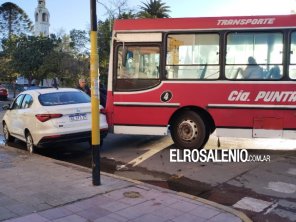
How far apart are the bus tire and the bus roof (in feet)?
6.53

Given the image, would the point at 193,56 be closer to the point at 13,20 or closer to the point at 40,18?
the point at 13,20

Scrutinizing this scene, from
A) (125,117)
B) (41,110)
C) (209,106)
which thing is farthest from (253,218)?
(41,110)

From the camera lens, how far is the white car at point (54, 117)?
8828 mm

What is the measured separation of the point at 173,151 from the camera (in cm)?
944

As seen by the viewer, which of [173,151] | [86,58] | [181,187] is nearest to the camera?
[181,187]

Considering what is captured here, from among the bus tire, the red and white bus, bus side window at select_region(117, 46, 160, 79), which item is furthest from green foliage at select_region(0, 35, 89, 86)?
the bus tire

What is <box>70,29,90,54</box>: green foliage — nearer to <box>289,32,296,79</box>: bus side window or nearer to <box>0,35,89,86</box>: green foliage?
<box>0,35,89,86</box>: green foliage

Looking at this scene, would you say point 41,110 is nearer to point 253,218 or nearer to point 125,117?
point 125,117

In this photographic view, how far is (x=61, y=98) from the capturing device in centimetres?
959

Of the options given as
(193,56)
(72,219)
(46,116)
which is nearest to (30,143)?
(46,116)

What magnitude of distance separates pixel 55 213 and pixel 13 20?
253 feet

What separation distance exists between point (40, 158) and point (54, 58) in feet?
139

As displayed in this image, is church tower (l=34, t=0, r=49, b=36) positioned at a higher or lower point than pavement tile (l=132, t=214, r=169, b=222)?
higher

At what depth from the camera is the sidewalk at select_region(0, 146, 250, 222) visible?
509 centimetres
